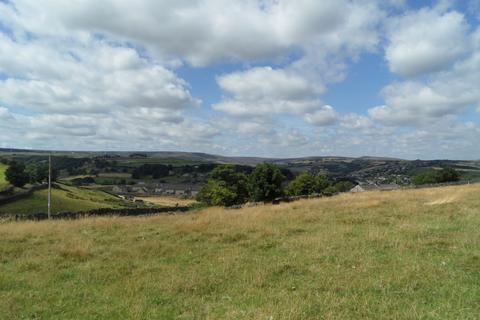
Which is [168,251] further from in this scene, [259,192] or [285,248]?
[259,192]

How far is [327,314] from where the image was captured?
18.6ft

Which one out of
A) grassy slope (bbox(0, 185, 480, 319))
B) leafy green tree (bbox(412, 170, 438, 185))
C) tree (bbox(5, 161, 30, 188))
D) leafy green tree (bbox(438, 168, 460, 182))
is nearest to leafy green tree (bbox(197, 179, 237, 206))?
leafy green tree (bbox(412, 170, 438, 185))

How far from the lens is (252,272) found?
823 cm

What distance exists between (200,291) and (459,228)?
906 centimetres

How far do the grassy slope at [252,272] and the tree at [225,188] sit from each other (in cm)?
4227

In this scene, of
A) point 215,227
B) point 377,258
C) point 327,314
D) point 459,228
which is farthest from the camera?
point 215,227

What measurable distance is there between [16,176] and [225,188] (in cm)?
5081

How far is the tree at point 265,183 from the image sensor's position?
54281 millimetres

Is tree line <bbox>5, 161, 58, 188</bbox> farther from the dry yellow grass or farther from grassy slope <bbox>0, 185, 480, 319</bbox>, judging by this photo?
grassy slope <bbox>0, 185, 480, 319</bbox>

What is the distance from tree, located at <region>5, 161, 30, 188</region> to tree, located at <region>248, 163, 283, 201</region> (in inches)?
2098

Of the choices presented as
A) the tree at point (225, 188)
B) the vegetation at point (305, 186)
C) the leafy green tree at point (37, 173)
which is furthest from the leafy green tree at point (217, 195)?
the leafy green tree at point (37, 173)

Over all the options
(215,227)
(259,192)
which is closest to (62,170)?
(259,192)

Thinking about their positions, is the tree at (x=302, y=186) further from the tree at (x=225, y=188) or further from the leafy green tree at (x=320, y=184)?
the tree at (x=225, y=188)

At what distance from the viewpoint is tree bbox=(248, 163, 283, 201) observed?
5428 centimetres
